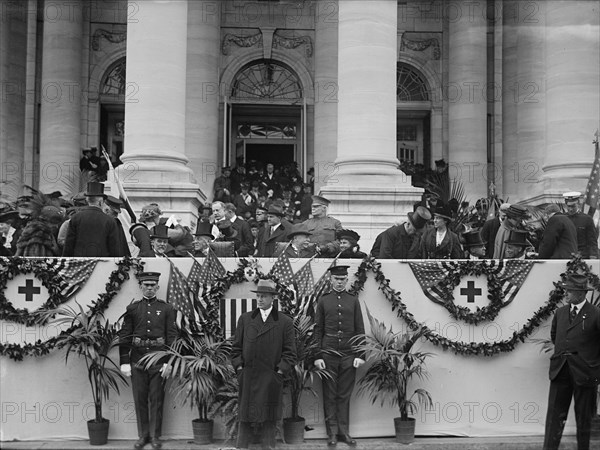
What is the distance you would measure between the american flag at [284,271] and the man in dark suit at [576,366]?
3.28m

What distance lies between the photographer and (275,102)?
93.4 feet

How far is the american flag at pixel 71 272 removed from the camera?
1172 centimetres

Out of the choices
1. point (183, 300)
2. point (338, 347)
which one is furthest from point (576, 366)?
point (183, 300)

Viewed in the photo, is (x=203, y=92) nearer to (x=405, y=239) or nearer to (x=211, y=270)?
(x=405, y=239)

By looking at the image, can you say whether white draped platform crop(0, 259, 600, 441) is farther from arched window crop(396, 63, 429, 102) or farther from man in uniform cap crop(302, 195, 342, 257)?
arched window crop(396, 63, 429, 102)

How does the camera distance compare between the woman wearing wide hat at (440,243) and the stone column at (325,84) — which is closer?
the woman wearing wide hat at (440,243)

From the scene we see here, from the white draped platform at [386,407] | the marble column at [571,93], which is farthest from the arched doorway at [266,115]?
the white draped platform at [386,407]

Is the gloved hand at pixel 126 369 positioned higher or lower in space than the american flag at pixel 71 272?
lower

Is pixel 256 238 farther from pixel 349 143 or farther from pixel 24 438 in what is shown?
pixel 24 438

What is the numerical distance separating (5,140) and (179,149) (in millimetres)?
9016

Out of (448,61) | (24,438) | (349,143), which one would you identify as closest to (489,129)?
(448,61)

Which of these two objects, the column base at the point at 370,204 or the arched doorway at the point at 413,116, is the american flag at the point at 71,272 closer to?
the column base at the point at 370,204

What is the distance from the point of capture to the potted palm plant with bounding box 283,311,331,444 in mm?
11281

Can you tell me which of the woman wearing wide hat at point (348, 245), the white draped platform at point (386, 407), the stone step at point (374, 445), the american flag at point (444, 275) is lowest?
the stone step at point (374, 445)
